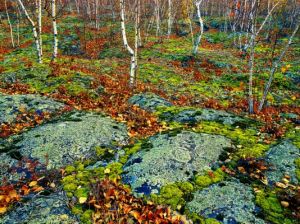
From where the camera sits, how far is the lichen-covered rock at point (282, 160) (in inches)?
250

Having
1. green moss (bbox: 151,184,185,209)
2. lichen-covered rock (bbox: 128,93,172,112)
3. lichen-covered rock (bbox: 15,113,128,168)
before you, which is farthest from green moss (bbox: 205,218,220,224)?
lichen-covered rock (bbox: 128,93,172,112)

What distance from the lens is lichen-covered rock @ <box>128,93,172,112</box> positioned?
37.8ft

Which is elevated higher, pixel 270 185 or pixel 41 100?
pixel 41 100

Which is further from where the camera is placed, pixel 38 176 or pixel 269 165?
pixel 269 165

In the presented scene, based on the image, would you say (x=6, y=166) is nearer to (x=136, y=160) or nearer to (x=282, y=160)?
(x=136, y=160)

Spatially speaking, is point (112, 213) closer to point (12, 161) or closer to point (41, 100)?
point (12, 161)

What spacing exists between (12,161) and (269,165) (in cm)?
689

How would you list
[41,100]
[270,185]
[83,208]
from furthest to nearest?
[41,100]
[270,185]
[83,208]

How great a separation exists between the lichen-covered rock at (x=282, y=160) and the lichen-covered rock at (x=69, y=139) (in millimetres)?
4336

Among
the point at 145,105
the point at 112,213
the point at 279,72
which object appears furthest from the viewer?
the point at 279,72

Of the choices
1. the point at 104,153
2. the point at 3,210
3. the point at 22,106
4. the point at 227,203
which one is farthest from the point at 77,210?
the point at 22,106

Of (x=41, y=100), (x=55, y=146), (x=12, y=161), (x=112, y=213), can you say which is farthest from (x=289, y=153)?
(x=41, y=100)

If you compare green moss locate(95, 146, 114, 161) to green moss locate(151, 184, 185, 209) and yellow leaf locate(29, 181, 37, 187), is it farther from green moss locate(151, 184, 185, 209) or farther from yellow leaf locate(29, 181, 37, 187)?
green moss locate(151, 184, 185, 209)

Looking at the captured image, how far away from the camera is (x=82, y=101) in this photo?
11.9 meters
